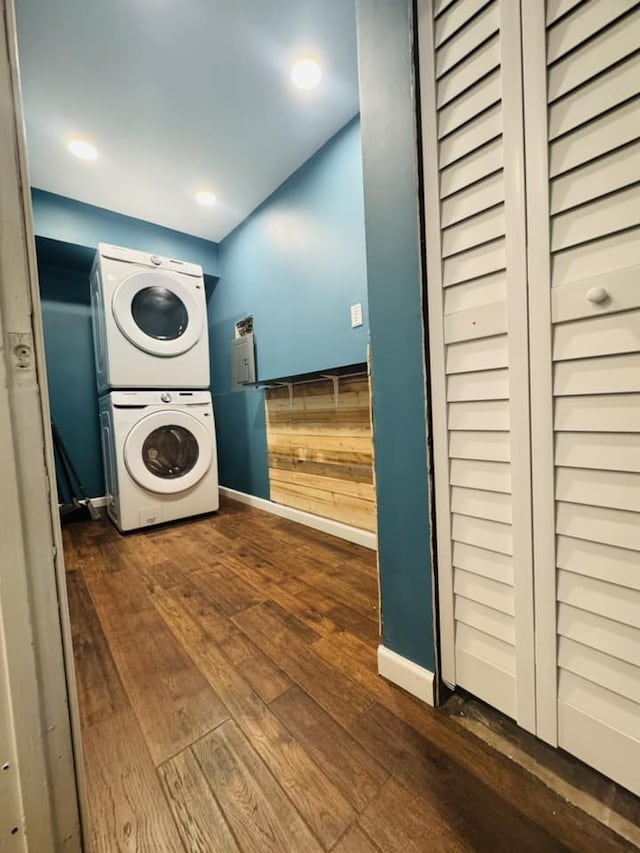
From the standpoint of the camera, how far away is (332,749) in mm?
764

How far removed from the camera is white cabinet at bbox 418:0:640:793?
0.57m

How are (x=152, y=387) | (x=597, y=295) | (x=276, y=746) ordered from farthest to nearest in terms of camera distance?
(x=152, y=387), (x=276, y=746), (x=597, y=295)

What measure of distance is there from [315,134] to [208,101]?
22.0 inches

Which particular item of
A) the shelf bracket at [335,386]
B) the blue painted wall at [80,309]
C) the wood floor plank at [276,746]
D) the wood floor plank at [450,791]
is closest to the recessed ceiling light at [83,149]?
the blue painted wall at [80,309]

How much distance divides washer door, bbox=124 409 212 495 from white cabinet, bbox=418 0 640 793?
1976 millimetres

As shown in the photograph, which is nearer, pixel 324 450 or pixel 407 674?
pixel 407 674

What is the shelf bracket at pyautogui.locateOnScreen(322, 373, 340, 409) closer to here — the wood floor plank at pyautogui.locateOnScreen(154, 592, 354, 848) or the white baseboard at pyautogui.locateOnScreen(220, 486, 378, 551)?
the white baseboard at pyautogui.locateOnScreen(220, 486, 378, 551)

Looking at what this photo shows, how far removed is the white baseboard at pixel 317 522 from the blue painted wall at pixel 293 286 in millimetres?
85

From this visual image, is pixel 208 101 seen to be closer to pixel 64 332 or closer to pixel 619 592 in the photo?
pixel 64 332

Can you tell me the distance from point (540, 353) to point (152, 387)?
7.49ft

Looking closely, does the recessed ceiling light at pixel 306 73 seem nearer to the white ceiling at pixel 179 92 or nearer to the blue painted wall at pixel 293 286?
the white ceiling at pixel 179 92

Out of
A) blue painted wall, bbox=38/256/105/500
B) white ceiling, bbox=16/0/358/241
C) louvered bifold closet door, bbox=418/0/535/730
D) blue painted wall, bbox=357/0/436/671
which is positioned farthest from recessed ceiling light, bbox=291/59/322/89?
blue painted wall, bbox=38/256/105/500

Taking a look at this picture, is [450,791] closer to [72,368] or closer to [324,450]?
[324,450]

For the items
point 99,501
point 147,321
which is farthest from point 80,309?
point 99,501
